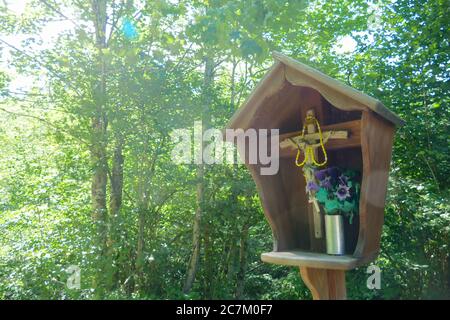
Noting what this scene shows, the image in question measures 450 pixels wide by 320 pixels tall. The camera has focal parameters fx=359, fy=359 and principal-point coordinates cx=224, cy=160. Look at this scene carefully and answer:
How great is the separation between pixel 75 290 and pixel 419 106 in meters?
4.01

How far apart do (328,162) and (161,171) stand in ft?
6.40

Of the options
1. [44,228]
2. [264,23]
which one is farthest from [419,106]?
[44,228]

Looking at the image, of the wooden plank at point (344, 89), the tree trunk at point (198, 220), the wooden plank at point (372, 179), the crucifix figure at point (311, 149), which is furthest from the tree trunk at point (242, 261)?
the wooden plank at point (344, 89)

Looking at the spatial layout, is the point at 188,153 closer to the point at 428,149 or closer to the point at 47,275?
the point at 47,275

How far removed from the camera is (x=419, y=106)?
405 cm

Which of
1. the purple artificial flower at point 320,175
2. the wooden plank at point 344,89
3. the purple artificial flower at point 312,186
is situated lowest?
the purple artificial flower at point 312,186

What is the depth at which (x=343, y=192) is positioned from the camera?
2100mm

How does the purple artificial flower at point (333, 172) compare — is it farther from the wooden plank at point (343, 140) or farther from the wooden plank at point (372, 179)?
the wooden plank at point (372, 179)

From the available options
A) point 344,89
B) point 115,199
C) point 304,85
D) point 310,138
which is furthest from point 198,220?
point 344,89

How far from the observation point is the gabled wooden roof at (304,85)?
5.95ft

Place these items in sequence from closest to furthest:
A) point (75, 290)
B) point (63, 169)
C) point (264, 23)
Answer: point (264, 23)
point (75, 290)
point (63, 169)

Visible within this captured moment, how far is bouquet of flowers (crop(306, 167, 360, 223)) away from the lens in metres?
2.11

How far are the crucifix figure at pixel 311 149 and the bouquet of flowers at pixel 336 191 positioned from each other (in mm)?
25

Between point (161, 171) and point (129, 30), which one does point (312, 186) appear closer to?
point (161, 171)
